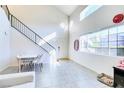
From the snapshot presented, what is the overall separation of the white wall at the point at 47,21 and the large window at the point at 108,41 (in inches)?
156

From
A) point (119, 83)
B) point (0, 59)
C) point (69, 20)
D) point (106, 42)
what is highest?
point (69, 20)

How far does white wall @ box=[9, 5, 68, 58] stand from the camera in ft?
33.2

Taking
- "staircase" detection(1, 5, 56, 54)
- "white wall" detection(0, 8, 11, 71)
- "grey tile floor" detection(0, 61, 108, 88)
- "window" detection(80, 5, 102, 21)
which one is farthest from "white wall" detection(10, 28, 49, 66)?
"window" detection(80, 5, 102, 21)

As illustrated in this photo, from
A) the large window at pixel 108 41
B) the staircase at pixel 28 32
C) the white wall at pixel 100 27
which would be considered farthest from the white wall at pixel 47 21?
the large window at pixel 108 41

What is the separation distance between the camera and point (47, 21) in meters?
10.7

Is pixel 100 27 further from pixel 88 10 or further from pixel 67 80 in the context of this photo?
pixel 67 80

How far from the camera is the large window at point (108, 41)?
4.45 meters

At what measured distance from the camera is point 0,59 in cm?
571

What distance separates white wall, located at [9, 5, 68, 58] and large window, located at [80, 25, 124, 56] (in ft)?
13.0

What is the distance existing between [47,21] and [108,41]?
256 inches

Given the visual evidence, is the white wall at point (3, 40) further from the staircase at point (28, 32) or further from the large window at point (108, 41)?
the large window at point (108, 41)
